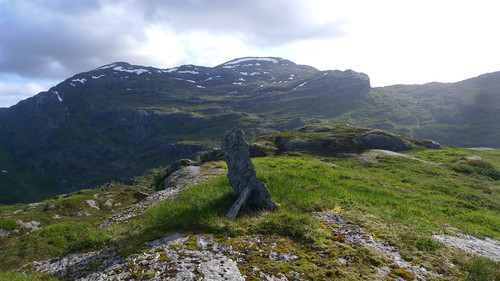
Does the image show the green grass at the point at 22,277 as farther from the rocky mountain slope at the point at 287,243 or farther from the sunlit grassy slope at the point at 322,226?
the sunlit grassy slope at the point at 322,226

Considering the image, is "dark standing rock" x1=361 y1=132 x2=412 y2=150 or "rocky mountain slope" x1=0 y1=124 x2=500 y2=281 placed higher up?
"rocky mountain slope" x1=0 y1=124 x2=500 y2=281

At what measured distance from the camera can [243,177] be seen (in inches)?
631

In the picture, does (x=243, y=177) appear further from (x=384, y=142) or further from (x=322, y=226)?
(x=384, y=142)

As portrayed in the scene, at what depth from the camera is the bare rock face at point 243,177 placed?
49.6 feet

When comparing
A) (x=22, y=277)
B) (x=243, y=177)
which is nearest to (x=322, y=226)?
(x=243, y=177)

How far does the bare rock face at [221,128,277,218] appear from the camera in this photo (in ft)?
49.6

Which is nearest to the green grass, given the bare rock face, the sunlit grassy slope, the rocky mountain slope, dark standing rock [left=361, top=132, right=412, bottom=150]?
the rocky mountain slope

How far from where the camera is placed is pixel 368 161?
43750 mm

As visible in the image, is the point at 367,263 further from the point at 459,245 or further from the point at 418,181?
the point at 418,181

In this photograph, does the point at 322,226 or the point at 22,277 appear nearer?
the point at 22,277

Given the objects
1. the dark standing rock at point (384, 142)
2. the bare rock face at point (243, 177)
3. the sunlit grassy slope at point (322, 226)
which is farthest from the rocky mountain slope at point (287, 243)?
the dark standing rock at point (384, 142)

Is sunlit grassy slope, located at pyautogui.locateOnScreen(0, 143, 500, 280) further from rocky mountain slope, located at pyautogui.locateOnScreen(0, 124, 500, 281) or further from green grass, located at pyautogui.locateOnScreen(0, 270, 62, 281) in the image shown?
green grass, located at pyautogui.locateOnScreen(0, 270, 62, 281)

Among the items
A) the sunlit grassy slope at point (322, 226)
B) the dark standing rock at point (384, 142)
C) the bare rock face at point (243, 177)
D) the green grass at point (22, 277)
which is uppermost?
the bare rock face at point (243, 177)

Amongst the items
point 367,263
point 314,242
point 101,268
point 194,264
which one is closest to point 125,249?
point 101,268
